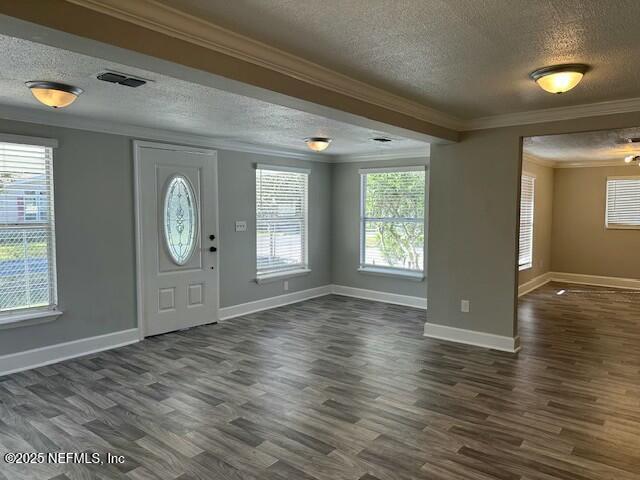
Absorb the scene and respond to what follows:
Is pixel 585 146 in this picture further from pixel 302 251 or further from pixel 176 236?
pixel 176 236

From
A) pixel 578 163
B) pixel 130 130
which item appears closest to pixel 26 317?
pixel 130 130

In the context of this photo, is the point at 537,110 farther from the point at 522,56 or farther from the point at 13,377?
the point at 13,377

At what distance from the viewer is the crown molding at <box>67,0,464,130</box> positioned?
6.63 ft

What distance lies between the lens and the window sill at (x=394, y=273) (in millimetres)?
6820

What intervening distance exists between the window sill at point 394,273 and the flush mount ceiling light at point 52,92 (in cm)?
512

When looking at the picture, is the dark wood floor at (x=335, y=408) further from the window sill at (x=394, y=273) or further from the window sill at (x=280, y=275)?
the window sill at (x=394, y=273)

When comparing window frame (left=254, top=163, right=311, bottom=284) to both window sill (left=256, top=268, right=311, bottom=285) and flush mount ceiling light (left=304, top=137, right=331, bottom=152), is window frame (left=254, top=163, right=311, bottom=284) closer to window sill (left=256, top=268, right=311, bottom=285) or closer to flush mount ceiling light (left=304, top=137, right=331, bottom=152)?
window sill (left=256, top=268, right=311, bottom=285)

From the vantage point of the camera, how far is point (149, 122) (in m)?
4.70

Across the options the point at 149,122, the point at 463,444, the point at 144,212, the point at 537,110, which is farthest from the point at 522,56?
the point at 144,212

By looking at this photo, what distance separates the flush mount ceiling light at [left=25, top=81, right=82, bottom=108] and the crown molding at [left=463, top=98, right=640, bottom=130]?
3.84 metres

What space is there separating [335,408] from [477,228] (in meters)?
2.65

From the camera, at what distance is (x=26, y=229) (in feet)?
13.9

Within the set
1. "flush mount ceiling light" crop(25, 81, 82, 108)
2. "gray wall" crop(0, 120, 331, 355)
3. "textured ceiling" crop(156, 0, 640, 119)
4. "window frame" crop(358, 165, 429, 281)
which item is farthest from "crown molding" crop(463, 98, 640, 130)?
"gray wall" crop(0, 120, 331, 355)

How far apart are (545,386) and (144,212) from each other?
450 centimetres
